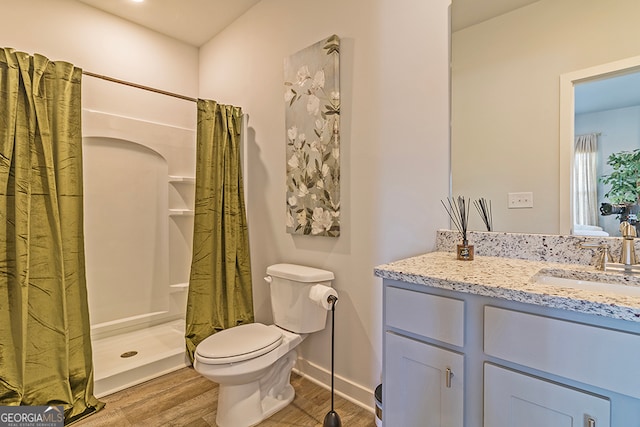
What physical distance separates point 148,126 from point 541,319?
2.93 metres

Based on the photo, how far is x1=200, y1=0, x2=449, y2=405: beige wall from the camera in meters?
1.55

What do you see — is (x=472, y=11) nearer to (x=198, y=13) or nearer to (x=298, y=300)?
(x=298, y=300)

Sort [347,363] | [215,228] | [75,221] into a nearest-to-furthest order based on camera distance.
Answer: [75,221] → [347,363] → [215,228]

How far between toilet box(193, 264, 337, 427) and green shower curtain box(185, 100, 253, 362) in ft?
1.72

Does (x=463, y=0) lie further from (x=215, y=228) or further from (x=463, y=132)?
(x=215, y=228)

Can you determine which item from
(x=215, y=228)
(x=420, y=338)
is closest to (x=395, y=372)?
(x=420, y=338)

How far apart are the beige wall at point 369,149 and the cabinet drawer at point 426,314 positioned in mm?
517

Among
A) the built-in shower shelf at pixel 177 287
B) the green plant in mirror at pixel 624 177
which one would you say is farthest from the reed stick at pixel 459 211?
the built-in shower shelf at pixel 177 287

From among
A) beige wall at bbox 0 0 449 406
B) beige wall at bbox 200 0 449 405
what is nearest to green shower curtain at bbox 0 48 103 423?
beige wall at bbox 0 0 449 406

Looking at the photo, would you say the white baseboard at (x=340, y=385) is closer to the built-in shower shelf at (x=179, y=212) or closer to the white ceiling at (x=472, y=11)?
the built-in shower shelf at (x=179, y=212)

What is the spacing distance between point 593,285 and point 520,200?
44cm

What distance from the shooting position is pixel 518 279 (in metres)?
1.00

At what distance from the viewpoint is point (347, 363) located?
73.3 inches

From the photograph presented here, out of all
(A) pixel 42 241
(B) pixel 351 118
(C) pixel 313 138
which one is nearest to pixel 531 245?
(B) pixel 351 118
